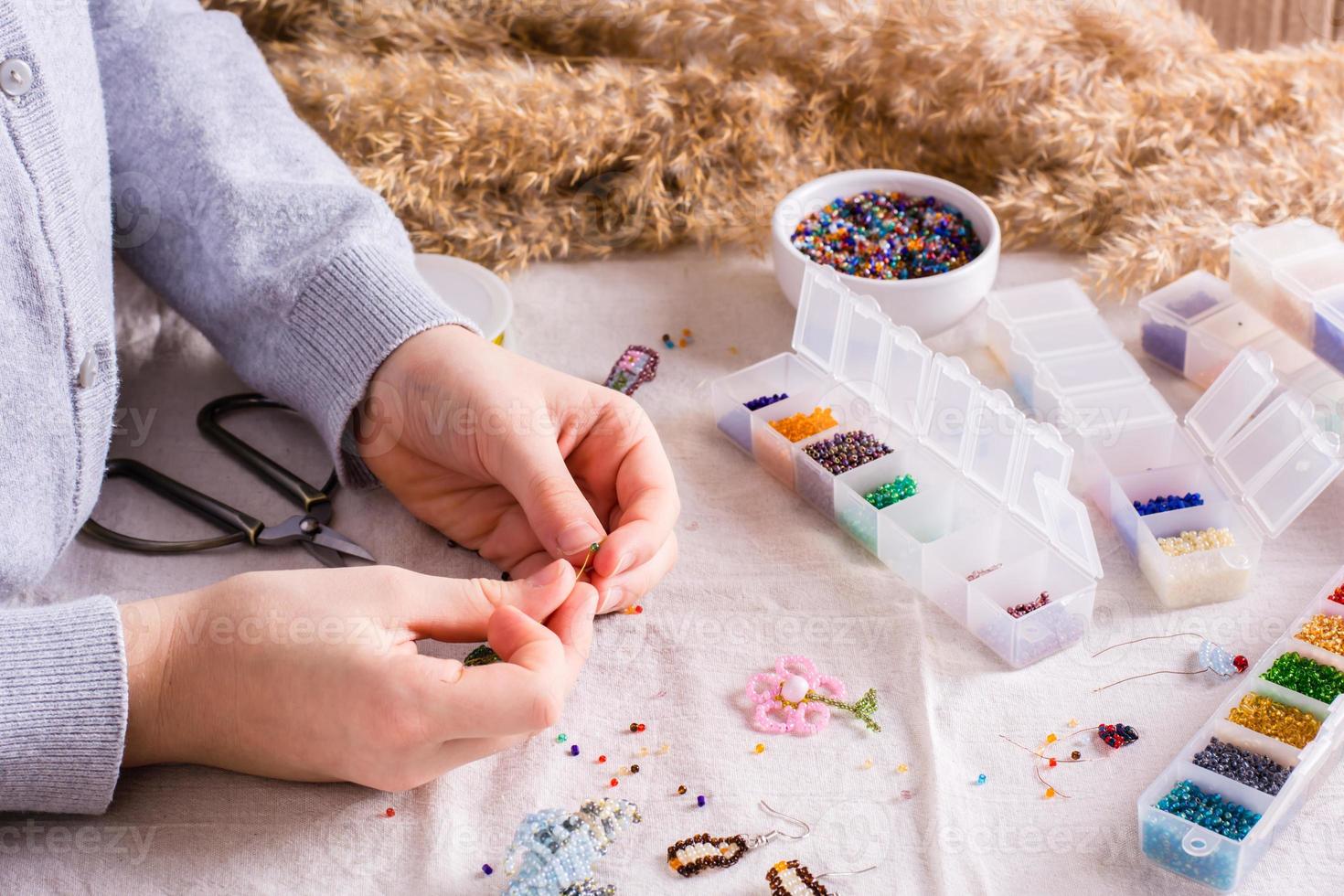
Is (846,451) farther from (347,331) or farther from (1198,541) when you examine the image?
(347,331)

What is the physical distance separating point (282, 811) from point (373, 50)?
936 mm

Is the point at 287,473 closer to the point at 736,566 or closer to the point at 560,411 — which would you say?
the point at 560,411

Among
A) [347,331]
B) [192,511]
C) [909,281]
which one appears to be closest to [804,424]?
[909,281]

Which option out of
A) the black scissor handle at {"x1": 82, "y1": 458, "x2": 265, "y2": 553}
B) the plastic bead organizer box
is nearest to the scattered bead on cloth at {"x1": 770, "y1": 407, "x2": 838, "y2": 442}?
the plastic bead organizer box

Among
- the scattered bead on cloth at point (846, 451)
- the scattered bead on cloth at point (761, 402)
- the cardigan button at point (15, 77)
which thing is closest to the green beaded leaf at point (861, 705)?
the scattered bead on cloth at point (846, 451)

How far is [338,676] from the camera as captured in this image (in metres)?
0.75

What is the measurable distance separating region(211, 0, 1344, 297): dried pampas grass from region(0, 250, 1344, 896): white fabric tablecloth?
1.19 feet

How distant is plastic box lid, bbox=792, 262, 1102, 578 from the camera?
92cm

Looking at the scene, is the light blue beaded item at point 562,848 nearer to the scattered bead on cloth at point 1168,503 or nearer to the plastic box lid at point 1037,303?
the scattered bead on cloth at point 1168,503

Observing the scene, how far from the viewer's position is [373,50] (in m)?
1.41

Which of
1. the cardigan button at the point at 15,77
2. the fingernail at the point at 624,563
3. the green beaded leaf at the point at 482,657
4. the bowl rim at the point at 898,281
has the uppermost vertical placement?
the cardigan button at the point at 15,77

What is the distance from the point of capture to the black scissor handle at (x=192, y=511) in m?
0.98

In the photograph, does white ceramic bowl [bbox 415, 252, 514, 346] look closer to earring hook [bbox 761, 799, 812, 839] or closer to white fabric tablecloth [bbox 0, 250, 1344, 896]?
white fabric tablecloth [bbox 0, 250, 1344, 896]

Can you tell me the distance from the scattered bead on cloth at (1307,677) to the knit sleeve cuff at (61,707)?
0.76 m
